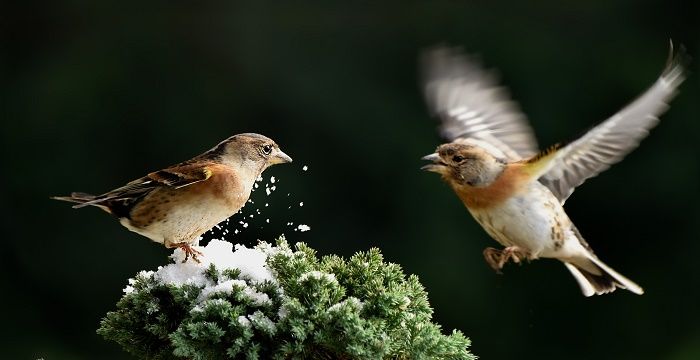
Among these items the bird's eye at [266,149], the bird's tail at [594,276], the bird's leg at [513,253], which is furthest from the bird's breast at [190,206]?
the bird's tail at [594,276]

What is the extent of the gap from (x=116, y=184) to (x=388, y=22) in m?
1.96

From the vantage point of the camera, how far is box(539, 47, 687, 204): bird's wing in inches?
125

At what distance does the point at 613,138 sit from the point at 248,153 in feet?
3.64

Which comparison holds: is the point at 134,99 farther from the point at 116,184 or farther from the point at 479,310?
the point at 479,310

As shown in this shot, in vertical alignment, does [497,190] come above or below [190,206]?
below

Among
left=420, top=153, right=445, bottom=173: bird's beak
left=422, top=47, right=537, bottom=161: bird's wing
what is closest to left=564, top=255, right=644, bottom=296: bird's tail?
left=422, top=47, right=537, bottom=161: bird's wing

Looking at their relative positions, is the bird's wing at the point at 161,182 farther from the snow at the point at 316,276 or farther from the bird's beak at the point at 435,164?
the bird's beak at the point at 435,164

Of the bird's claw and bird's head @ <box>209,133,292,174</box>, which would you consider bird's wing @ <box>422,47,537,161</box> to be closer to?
bird's head @ <box>209,133,292,174</box>

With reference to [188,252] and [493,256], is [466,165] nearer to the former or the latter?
[493,256]

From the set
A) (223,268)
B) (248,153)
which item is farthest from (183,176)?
(223,268)

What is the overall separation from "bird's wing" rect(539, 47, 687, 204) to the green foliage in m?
0.62

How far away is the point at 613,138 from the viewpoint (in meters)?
3.43

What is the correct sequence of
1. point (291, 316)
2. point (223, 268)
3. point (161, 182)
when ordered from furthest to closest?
point (161, 182) → point (223, 268) → point (291, 316)

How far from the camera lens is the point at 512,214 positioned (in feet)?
11.1
